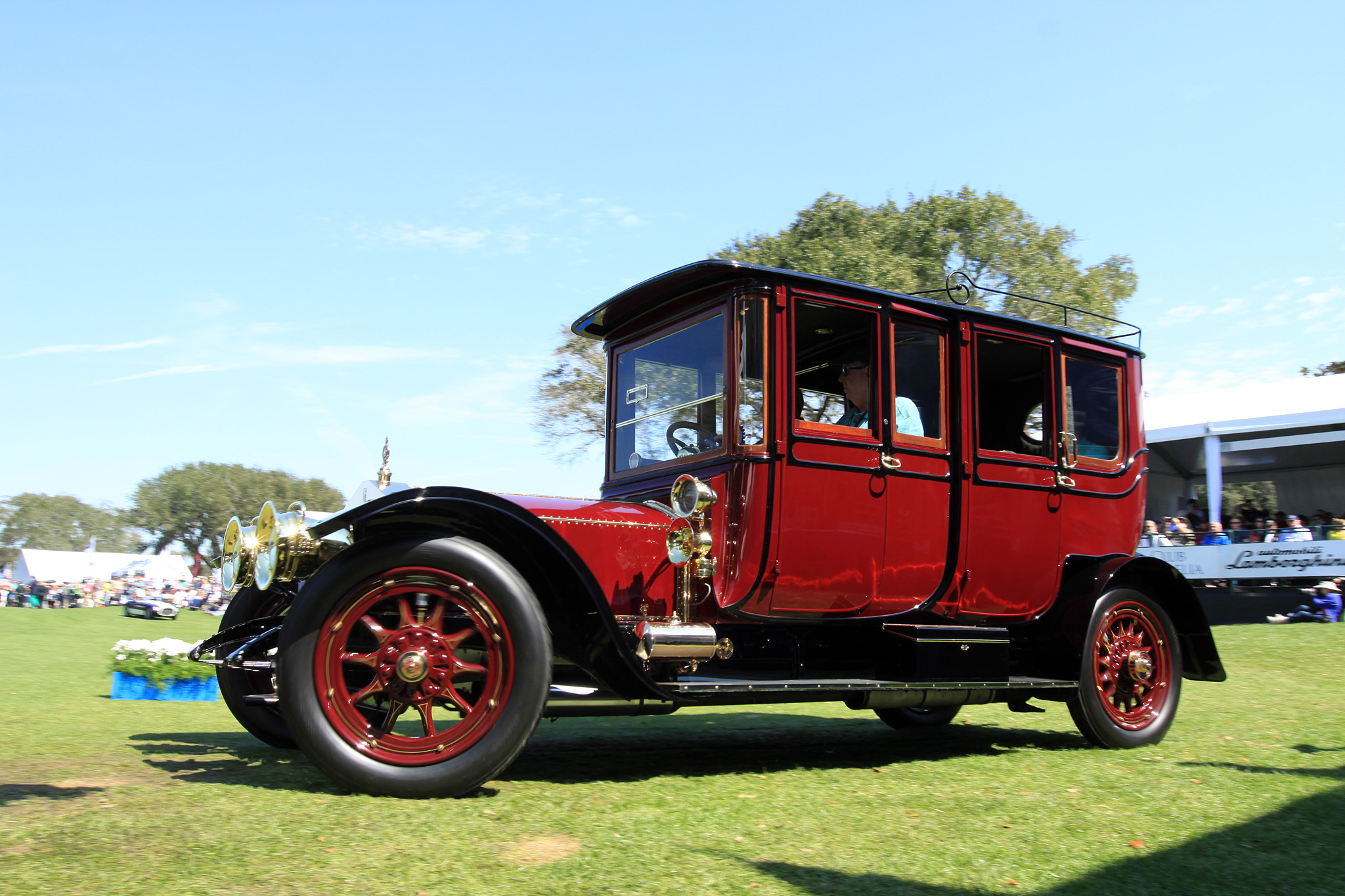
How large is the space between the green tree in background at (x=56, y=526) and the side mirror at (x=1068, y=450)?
8273 centimetres

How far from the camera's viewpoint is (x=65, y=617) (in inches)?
1012

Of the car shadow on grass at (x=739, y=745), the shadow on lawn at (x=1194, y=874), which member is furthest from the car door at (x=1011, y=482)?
the shadow on lawn at (x=1194, y=874)

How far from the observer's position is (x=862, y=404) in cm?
534

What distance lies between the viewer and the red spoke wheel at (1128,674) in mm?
5621

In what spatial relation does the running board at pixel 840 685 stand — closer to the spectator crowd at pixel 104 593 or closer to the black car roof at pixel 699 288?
the black car roof at pixel 699 288

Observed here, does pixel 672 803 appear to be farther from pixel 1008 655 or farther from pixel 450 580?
pixel 1008 655

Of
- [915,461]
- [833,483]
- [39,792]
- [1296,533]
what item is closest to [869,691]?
[833,483]

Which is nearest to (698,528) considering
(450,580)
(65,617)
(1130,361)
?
(450,580)

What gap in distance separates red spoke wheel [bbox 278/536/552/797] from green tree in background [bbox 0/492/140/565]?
82.7 m

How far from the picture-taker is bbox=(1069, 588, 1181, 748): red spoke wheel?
562cm

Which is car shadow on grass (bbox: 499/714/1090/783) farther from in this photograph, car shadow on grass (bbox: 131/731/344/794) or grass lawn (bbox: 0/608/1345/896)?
car shadow on grass (bbox: 131/731/344/794)

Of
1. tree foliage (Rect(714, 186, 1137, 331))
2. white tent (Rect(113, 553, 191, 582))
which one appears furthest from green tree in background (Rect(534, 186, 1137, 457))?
white tent (Rect(113, 553, 191, 582))

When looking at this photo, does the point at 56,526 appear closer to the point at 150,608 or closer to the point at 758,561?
the point at 150,608

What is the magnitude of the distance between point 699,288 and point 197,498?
67351 mm
